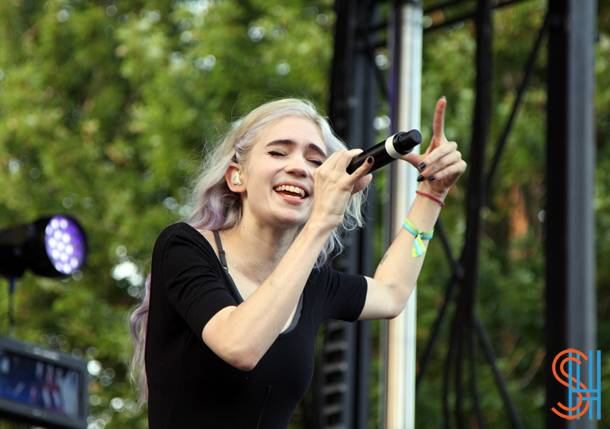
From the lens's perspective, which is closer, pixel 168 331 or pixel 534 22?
pixel 168 331

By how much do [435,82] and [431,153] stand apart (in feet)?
15.8

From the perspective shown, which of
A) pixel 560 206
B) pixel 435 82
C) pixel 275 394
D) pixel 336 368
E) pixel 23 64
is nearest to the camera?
pixel 275 394

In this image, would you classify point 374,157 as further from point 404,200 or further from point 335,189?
point 404,200

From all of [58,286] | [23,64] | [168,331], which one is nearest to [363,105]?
[168,331]

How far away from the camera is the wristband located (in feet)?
5.52

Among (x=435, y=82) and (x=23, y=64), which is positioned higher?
(x=23, y=64)

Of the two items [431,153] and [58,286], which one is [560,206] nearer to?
[431,153]

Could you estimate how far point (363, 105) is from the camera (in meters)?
3.62

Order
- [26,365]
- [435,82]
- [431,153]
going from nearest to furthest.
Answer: [431,153]
[26,365]
[435,82]

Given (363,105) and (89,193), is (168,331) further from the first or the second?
(89,193)

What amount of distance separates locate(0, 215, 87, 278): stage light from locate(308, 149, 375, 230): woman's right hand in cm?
215

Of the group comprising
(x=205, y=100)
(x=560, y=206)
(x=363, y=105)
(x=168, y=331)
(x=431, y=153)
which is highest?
(x=205, y=100)

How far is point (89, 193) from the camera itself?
21.8ft

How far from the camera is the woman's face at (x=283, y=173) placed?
146 centimetres
